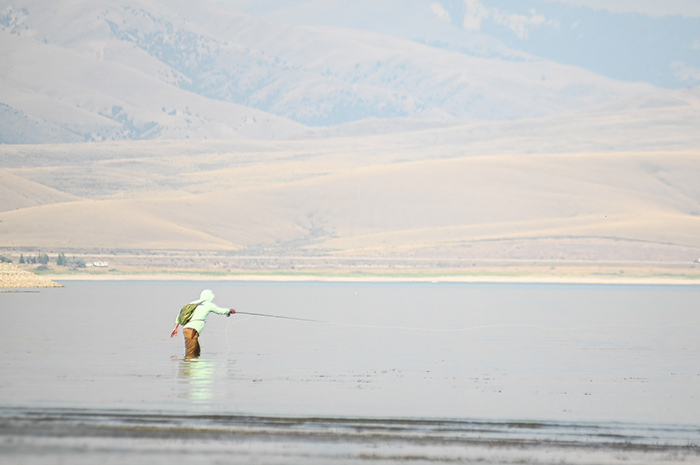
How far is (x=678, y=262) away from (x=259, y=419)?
114m

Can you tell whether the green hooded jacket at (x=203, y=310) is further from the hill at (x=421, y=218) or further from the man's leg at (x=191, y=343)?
the hill at (x=421, y=218)

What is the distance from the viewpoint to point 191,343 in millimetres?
26203

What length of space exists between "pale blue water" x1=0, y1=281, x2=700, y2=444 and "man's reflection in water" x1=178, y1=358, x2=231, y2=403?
0.13ft

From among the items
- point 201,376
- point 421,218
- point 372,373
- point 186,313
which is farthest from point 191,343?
point 421,218

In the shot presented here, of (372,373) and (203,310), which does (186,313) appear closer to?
(203,310)

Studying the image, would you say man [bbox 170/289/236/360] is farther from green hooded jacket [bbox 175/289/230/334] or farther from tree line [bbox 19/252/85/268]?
tree line [bbox 19/252/85/268]

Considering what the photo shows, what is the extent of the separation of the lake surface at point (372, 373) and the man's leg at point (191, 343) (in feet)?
2.02

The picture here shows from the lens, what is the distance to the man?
81.3ft

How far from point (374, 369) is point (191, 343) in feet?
14.6

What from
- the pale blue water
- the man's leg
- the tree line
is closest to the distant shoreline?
the tree line

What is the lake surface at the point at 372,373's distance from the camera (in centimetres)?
1805

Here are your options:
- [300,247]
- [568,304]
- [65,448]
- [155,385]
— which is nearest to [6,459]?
[65,448]

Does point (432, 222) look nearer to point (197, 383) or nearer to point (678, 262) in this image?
point (678, 262)

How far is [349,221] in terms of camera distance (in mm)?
168500
